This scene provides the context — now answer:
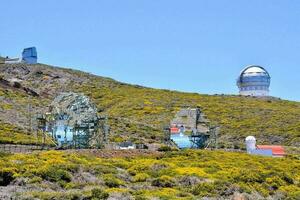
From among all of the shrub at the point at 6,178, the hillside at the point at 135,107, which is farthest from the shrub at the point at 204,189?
the hillside at the point at 135,107

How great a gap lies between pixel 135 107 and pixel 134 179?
7233cm

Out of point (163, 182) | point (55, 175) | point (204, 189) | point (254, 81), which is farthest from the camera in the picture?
point (254, 81)

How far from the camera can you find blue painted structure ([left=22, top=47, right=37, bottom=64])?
13726 centimetres

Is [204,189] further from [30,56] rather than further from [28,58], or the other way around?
[30,56]

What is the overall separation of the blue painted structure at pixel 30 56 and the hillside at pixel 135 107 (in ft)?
21.3

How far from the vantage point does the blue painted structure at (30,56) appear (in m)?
137

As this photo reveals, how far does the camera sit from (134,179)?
31750 mm

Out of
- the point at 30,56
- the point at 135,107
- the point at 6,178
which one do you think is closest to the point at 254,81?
the point at 135,107

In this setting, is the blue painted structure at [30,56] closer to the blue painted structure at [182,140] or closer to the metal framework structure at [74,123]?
the blue painted structure at [182,140]

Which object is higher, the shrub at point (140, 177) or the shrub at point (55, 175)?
the shrub at point (55, 175)

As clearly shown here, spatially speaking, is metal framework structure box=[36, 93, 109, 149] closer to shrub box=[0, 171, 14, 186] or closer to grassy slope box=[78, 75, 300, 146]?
shrub box=[0, 171, 14, 186]

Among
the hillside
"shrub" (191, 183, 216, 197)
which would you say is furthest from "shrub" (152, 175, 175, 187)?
the hillside

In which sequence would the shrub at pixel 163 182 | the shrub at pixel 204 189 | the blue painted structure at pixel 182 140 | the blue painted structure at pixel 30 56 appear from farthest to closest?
1. the blue painted structure at pixel 30 56
2. the blue painted structure at pixel 182 140
3. the shrub at pixel 163 182
4. the shrub at pixel 204 189

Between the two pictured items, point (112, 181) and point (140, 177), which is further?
point (140, 177)
